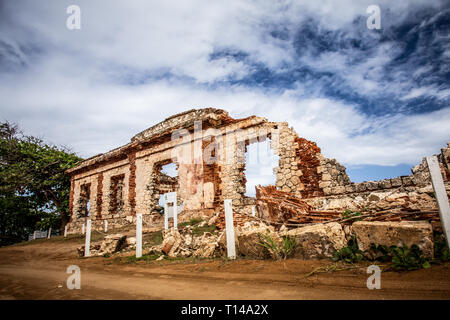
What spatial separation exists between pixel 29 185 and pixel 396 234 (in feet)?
72.0

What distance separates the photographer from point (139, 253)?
593cm

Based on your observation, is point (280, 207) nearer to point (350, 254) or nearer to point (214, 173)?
point (350, 254)

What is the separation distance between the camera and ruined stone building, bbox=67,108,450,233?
7188 millimetres

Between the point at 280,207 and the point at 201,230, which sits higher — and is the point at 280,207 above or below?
above

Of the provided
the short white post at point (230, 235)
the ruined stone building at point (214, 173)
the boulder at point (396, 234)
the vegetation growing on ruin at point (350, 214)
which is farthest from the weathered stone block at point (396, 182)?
the short white post at point (230, 235)

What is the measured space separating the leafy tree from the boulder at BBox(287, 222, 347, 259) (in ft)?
64.7

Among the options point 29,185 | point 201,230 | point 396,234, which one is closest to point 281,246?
point 396,234

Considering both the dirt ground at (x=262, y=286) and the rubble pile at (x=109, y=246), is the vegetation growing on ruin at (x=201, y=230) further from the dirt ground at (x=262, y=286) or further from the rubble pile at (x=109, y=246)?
the dirt ground at (x=262, y=286)

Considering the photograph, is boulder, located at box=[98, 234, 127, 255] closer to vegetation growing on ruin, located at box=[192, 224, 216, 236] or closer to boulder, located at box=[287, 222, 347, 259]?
vegetation growing on ruin, located at box=[192, 224, 216, 236]

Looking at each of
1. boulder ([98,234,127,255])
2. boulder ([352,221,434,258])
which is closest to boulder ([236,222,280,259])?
boulder ([352,221,434,258])

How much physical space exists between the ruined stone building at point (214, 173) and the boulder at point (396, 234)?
0.91 m

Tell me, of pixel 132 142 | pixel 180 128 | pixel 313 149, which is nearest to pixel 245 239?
pixel 313 149

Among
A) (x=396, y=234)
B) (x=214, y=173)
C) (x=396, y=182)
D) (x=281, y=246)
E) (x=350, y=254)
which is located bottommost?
(x=350, y=254)

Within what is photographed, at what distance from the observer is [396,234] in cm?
319
